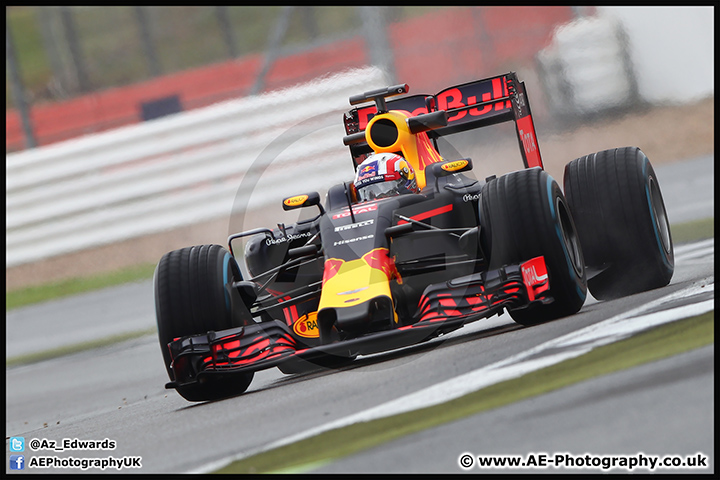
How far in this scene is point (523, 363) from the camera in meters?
5.37

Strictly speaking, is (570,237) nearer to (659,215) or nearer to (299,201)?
(659,215)

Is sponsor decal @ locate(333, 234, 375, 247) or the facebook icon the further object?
sponsor decal @ locate(333, 234, 375, 247)

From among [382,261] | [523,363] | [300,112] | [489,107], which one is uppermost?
[300,112]

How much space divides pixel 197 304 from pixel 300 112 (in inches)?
344

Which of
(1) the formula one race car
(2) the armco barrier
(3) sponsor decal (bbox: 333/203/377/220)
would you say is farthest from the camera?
(2) the armco barrier

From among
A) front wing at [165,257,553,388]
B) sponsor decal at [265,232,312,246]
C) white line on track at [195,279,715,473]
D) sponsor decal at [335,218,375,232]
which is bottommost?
white line on track at [195,279,715,473]

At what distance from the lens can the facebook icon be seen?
17.6 feet

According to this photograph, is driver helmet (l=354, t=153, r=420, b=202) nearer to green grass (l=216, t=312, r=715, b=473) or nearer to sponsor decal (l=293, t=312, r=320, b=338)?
sponsor decal (l=293, t=312, r=320, b=338)

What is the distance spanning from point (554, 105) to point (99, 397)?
8.53 m

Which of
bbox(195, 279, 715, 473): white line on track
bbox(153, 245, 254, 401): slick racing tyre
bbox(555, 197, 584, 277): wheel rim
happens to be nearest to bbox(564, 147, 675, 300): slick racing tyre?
bbox(555, 197, 584, 277): wheel rim

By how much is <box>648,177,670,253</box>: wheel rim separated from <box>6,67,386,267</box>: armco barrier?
7312 mm

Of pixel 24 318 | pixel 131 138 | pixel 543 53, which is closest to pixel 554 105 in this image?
pixel 543 53

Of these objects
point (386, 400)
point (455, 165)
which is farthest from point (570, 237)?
point (386, 400)

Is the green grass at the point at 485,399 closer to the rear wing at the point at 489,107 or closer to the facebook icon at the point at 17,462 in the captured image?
the facebook icon at the point at 17,462
